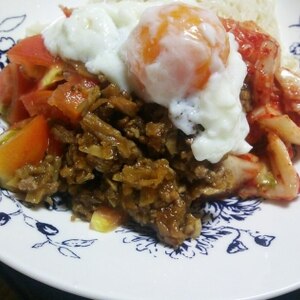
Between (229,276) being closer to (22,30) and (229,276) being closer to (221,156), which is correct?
(221,156)

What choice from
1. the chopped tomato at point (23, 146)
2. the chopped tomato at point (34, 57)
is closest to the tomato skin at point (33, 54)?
the chopped tomato at point (34, 57)

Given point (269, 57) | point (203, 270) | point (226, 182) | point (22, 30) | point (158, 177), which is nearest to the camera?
point (203, 270)

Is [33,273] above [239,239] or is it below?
above

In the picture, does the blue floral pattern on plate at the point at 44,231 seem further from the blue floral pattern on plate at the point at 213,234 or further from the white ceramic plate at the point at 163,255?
the blue floral pattern on plate at the point at 213,234

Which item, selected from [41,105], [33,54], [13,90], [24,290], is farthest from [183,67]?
[24,290]

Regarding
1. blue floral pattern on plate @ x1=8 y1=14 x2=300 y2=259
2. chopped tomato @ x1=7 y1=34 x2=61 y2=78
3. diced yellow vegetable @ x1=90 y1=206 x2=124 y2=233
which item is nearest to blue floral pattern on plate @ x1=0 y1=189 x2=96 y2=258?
blue floral pattern on plate @ x1=8 y1=14 x2=300 y2=259

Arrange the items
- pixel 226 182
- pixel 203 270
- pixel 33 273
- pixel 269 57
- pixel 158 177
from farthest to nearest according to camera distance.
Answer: pixel 269 57
pixel 226 182
pixel 158 177
pixel 203 270
pixel 33 273

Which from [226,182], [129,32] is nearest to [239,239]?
[226,182]
